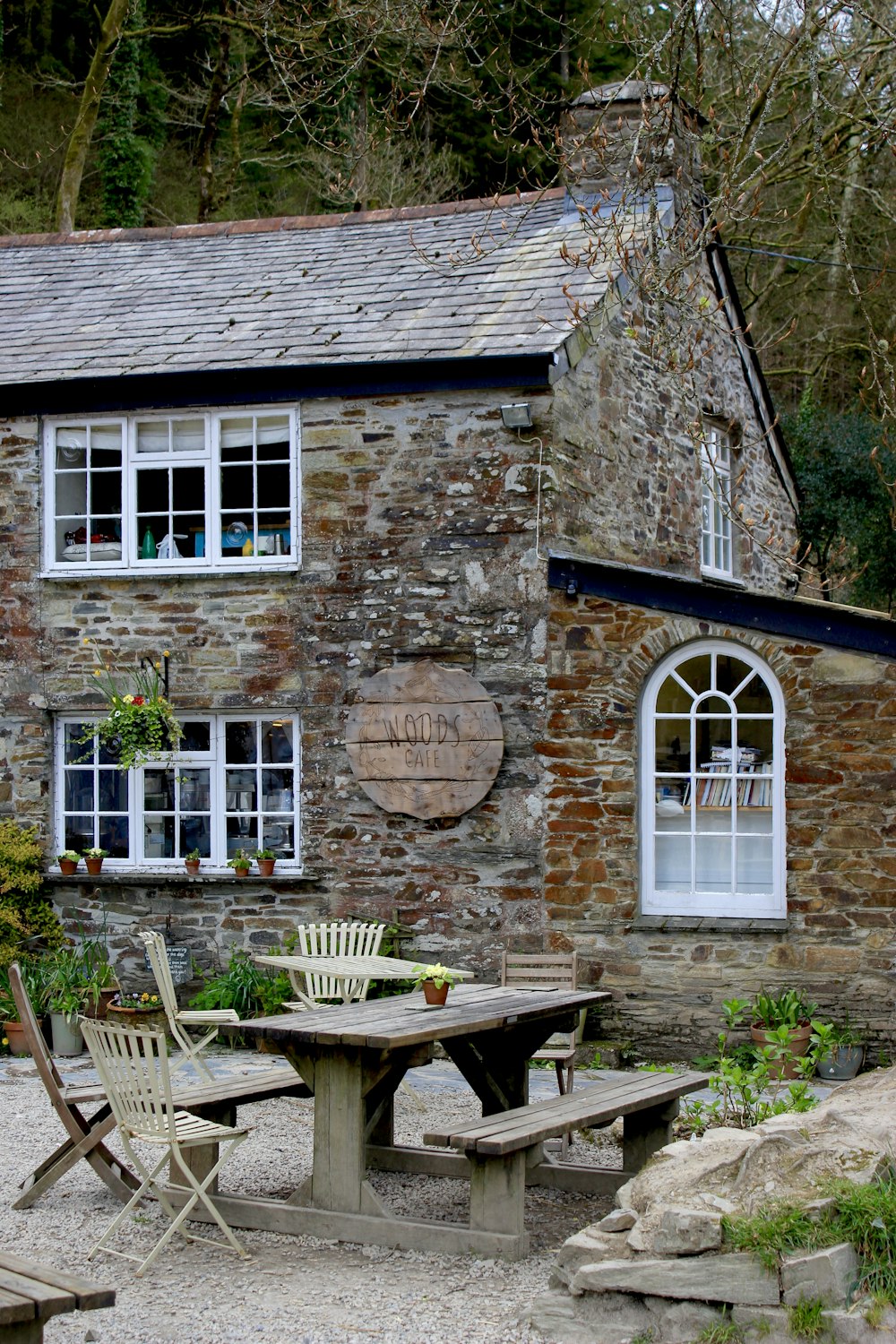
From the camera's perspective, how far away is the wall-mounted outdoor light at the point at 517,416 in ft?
36.2

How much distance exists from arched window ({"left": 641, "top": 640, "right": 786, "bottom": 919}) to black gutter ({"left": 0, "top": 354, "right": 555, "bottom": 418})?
2505 mm

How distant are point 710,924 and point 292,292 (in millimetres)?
6488

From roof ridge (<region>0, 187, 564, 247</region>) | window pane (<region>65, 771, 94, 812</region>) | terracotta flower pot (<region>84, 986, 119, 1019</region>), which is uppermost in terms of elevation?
roof ridge (<region>0, 187, 564, 247</region>)

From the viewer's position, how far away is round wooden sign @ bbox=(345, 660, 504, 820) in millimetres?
11070

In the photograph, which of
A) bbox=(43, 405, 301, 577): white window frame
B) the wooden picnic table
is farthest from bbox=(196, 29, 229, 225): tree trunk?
the wooden picnic table

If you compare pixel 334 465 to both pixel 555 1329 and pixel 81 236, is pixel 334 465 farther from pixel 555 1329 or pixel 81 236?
pixel 555 1329

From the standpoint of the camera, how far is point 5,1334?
4.09 meters

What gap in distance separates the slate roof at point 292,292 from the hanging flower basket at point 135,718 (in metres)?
2.36

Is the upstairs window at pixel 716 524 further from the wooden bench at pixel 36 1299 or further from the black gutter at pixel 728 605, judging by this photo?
the wooden bench at pixel 36 1299

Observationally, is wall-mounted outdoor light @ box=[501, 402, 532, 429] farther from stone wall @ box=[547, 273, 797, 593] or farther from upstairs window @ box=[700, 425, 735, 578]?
upstairs window @ box=[700, 425, 735, 578]

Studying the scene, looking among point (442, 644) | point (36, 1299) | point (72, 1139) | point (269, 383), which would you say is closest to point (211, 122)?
point (269, 383)

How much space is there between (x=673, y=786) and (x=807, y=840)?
40.9 inches

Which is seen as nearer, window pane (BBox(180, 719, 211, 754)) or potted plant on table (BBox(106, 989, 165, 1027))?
potted plant on table (BBox(106, 989, 165, 1027))

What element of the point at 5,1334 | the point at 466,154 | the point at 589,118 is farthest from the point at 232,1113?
the point at 466,154
